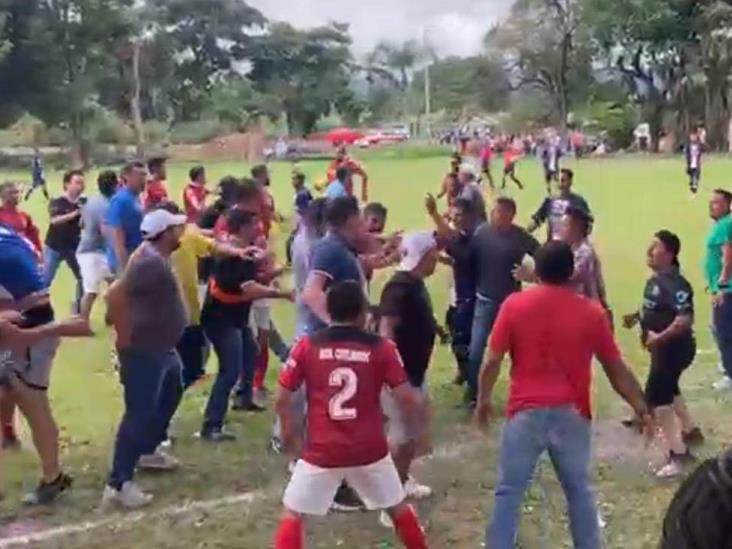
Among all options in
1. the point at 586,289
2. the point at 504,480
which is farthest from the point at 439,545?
the point at 586,289

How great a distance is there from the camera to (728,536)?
1413 millimetres

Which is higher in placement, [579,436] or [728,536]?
[728,536]

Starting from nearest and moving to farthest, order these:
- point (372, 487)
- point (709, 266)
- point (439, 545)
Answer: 1. point (372, 487)
2. point (439, 545)
3. point (709, 266)

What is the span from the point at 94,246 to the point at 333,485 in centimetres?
742

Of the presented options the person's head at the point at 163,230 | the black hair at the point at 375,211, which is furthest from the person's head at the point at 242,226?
the black hair at the point at 375,211

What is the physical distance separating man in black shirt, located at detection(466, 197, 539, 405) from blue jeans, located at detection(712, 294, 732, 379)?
1434mm

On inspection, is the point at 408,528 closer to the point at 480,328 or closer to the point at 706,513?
the point at 480,328

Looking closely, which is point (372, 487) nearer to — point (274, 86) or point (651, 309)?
point (651, 309)

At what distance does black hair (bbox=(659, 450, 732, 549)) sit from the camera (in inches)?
55.0

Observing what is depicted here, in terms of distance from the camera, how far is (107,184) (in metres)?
12.4

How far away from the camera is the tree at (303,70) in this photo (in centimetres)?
9225

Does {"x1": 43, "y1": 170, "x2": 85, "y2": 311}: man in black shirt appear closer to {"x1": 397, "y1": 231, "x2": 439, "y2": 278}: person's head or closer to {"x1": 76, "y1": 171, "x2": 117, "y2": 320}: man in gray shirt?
{"x1": 76, "y1": 171, "x2": 117, "y2": 320}: man in gray shirt

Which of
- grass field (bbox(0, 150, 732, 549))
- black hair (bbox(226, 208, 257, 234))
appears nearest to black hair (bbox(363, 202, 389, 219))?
black hair (bbox(226, 208, 257, 234))

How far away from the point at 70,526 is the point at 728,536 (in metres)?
6.17
